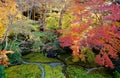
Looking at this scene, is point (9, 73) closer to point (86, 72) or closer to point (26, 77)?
point (26, 77)

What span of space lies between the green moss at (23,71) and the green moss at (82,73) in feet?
11.1

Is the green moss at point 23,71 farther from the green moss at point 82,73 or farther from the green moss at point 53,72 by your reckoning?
the green moss at point 82,73

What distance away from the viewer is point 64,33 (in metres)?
23.4

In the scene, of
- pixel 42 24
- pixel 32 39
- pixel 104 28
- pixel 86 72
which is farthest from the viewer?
pixel 42 24

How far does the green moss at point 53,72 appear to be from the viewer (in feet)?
66.5

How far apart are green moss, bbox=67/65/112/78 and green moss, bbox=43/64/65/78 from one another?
3.41ft

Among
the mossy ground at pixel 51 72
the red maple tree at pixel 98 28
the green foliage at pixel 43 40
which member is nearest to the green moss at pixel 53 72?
the mossy ground at pixel 51 72

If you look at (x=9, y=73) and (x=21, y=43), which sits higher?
(x=21, y=43)

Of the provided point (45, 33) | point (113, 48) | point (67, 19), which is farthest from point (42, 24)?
point (113, 48)

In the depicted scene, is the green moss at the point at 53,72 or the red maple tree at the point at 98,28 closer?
the red maple tree at the point at 98,28

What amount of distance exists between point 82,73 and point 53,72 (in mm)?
3051

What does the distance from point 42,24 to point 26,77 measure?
10.4m

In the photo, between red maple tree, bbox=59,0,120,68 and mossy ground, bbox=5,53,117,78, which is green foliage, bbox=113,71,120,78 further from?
red maple tree, bbox=59,0,120,68

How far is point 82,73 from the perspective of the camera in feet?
72.0
